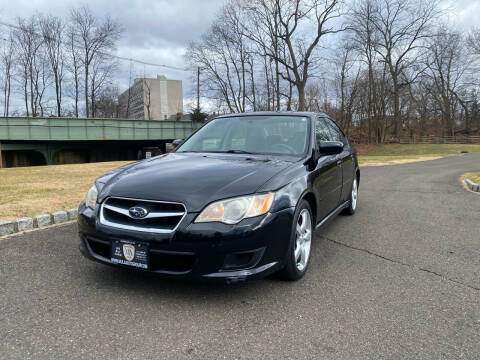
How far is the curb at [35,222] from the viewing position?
184 inches

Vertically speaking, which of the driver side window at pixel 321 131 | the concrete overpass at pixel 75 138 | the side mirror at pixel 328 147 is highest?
the concrete overpass at pixel 75 138

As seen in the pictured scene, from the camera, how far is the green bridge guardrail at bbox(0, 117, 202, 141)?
32969 mm

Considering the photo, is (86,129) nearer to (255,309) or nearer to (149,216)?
(149,216)

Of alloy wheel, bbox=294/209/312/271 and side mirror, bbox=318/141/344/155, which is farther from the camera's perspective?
side mirror, bbox=318/141/344/155

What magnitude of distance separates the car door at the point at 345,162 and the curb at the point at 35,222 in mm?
4199

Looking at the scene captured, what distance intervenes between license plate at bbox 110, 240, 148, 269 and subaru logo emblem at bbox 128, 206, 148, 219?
0.65 feet

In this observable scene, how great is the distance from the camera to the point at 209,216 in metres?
2.53

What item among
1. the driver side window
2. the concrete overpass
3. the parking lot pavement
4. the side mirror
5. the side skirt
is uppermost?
the concrete overpass

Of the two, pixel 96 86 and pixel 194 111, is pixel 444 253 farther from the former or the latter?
pixel 96 86

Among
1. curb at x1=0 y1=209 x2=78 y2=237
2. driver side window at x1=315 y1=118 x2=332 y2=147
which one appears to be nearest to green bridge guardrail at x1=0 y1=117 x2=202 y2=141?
curb at x1=0 y1=209 x2=78 y2=237

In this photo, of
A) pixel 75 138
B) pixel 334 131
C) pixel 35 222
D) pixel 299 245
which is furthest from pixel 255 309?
pixel 75 138

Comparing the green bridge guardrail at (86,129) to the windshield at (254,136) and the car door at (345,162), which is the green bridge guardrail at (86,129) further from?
the car door at (345,162)

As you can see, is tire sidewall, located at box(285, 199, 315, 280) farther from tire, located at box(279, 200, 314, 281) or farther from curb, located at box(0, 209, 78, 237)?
curb, located at box(0, 209, 78, 237)

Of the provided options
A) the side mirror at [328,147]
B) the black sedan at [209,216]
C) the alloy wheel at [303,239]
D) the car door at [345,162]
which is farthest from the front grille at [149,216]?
the car door at [345,162]
